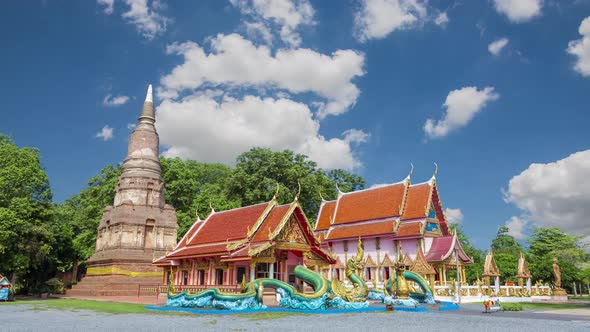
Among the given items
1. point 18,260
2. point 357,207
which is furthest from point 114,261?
point 357,207

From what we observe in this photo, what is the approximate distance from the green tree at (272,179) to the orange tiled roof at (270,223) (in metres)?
16.4

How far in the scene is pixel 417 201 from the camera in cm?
3278

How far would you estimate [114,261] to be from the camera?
3123 centimetres

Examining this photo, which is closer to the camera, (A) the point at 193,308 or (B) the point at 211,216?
(A) the point at 193,308

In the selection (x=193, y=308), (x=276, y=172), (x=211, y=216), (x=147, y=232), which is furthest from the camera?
(x=276, y=172)

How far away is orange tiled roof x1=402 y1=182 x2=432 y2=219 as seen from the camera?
1249 inches

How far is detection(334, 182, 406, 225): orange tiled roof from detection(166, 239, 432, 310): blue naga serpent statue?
15.2 meters

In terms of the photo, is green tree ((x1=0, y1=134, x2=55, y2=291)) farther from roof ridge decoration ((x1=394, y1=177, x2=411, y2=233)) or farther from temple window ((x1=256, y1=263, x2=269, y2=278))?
roof ridge decoration ((x1=394, y1=177, x2=411, y2=233))

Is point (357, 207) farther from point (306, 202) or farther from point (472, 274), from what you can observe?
point (472, 274)

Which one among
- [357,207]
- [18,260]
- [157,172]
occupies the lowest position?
[18,260]

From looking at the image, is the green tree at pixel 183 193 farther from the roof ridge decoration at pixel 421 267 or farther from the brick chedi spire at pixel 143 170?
the roof ridge decoration at pixel 421 267

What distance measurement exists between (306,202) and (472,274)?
17.0 metres

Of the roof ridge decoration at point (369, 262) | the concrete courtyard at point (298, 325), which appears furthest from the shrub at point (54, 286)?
the roof ridge decoration at point (369, 262)

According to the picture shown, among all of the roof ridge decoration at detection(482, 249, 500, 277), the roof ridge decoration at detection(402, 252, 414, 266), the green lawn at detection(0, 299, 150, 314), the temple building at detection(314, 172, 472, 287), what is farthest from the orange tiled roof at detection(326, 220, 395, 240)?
the green lawn at detection(0, 299, 150, 314)
